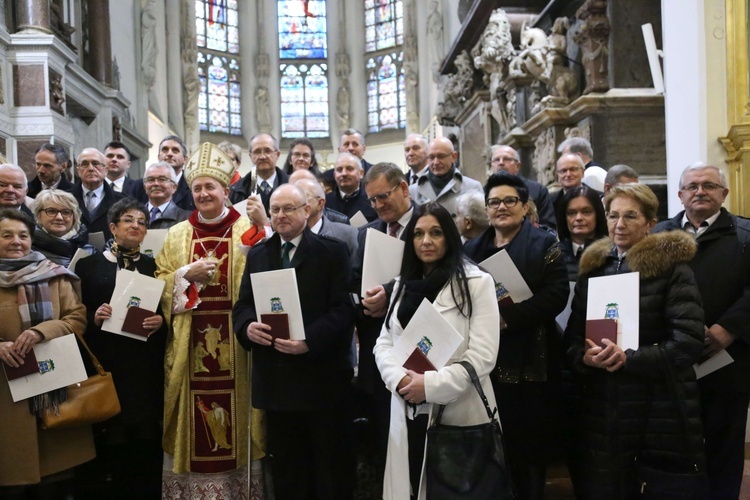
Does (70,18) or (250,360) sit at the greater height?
(70,18)

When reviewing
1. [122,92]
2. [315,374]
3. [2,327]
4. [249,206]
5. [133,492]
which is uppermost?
[122,92]

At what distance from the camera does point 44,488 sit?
377cm

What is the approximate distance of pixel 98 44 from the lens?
48.4ft

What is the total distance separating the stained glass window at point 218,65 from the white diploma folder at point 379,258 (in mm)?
20625

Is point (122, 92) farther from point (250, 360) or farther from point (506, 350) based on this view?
point (506, 350)

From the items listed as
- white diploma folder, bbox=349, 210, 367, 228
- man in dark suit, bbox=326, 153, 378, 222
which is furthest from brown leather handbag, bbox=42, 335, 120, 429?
man in dark suit, bbox=326, 153, 378, 222

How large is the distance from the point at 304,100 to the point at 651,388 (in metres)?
22.7

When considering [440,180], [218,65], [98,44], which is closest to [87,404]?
[440,180]

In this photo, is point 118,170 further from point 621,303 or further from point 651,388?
point 651,388

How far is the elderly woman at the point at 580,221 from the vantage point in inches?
155

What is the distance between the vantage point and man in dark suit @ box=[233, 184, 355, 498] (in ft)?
11.9

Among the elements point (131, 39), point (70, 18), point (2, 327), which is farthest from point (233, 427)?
point (131, 39)

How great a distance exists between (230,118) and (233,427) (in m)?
21.3

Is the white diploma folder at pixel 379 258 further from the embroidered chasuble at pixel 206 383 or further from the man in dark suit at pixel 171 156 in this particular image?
the man in dark suit at pixel 171 156
